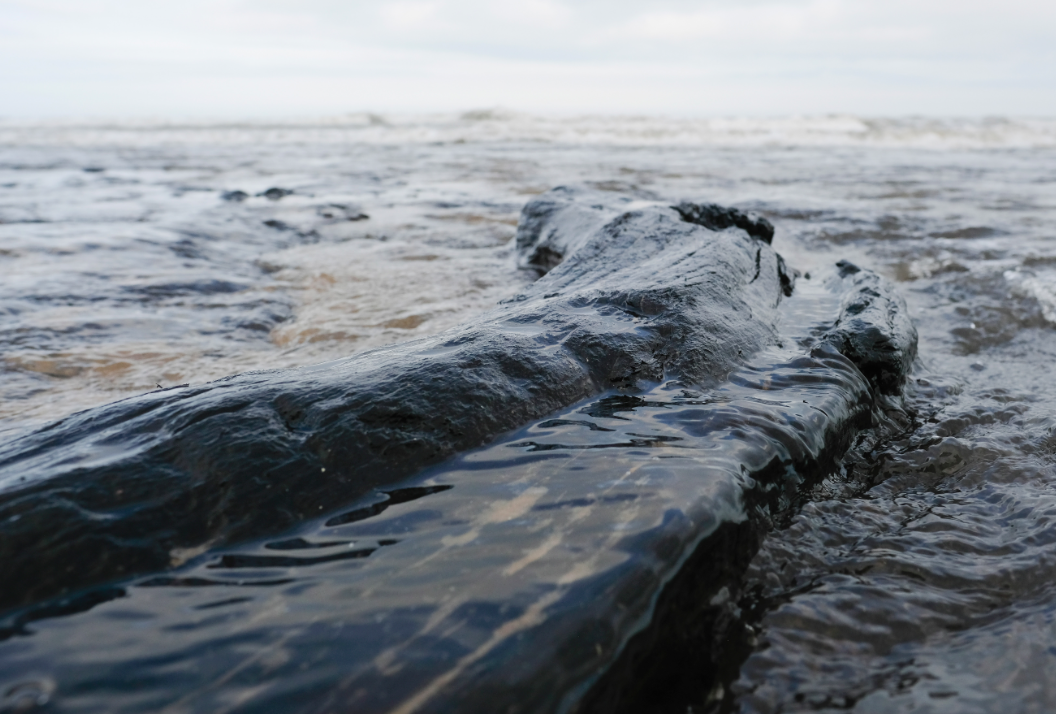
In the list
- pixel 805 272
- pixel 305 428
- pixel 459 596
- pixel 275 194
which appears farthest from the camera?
pixel 275 194

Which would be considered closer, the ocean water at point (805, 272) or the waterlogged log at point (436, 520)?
the waterlogged log at point (436, 520)

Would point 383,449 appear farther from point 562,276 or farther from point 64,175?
point 64,175

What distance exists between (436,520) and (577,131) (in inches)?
1073

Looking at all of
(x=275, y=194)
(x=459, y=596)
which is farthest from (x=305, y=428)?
(x=275, y=194)

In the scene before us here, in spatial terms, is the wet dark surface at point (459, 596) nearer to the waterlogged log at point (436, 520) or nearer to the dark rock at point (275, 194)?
the waterlogged log at point (436, 520)

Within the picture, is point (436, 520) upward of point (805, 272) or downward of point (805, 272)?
downward

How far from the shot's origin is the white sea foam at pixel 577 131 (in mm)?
23562

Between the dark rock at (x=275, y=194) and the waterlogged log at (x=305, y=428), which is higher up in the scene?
the dark rock at (x=275, y=194)

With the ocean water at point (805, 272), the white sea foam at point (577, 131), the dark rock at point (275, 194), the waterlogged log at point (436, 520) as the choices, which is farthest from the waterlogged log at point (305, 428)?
the white sea foam at point (577, 131)

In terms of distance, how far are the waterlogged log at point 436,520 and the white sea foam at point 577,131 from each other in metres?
22.0

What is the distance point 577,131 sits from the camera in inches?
1065

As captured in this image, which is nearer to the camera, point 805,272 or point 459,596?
point 459,596

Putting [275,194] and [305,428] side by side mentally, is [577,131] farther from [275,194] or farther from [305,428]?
[305,428]

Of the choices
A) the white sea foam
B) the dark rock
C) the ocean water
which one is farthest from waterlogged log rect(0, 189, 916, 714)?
the white sea foam
